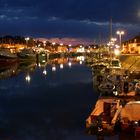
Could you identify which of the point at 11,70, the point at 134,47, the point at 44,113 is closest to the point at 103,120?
the point at 44,113

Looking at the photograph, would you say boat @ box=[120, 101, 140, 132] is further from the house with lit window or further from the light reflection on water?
the house with lit window

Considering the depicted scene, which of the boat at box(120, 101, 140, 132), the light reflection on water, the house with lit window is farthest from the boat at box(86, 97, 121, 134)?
the house with lit window

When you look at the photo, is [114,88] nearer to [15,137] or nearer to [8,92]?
[15,137]

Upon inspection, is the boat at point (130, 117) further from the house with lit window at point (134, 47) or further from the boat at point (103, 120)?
the house with lit window at point (134, 47)

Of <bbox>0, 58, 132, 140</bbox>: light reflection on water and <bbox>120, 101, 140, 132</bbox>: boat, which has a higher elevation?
<bbox>120, 101, 140, 132</bbox>: boat

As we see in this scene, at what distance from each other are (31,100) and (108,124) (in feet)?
60.4

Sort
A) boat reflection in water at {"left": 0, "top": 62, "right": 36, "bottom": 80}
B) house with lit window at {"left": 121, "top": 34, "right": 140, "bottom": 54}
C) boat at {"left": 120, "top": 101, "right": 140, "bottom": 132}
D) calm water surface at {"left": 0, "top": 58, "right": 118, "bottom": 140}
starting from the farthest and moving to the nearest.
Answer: house with lit window at {"left": 121, "top": 34, "right": 140, "bottom": 54}, boat reflection in water at {"left": 0, "top": 62, "right": 36, "bottom": 80}, calm water surface at {"left": 0, "top": 58, "right": 118, "bottom": 140}, boat at {"left": 120, "top": 101, "right": 140, "bottom": 132}

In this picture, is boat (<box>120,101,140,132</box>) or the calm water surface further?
the calm water surface

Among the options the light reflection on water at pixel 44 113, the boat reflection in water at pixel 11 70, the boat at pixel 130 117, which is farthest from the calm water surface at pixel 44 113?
the boat reflection in water at pixel 11 70

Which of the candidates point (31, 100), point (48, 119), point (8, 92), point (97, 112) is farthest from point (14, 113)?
point (8, 92)

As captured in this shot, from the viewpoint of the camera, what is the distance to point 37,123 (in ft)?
84.2

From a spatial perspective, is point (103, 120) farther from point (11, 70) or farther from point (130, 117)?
point (11, 70)

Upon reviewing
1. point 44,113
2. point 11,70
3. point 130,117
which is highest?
point 130,117

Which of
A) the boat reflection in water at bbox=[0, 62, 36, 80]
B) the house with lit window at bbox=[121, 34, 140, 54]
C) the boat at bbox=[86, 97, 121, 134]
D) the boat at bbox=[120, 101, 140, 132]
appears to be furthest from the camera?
the house with lit window at bbox=[121, 34, 140, 54]
